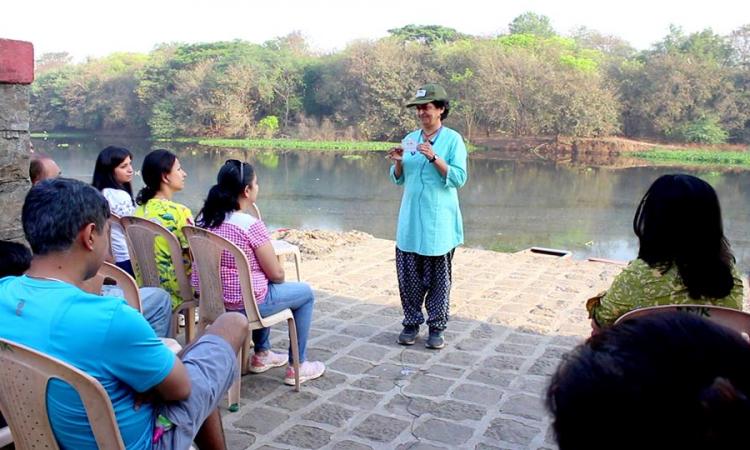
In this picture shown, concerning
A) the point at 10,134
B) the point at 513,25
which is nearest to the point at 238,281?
the point at 10,134

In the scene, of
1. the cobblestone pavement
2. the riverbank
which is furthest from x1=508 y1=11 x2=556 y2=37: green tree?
the cobblestone pavement

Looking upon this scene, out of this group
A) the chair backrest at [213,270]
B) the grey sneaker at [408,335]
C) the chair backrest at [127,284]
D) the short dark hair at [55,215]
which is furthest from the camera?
the grey sneaker at [408,335]

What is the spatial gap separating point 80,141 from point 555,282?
1504 inches

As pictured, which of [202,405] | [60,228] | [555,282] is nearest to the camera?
[60,228]

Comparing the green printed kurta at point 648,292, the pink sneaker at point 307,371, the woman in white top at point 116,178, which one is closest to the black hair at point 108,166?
the woman in white top at point 116,178

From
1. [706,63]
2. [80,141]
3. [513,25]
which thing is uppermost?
[513,25]

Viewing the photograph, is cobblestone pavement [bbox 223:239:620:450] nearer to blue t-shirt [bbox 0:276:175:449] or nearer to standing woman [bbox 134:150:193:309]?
standing woman [bbox 134:150:193:309]

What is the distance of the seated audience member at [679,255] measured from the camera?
7.13ft

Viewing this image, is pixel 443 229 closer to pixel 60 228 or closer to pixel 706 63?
pixel 60 228

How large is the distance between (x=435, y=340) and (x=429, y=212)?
81 centimetres

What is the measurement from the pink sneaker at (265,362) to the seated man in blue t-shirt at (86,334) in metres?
1.53

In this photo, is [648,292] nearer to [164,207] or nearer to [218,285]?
[218,285]

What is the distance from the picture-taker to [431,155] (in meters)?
3.87

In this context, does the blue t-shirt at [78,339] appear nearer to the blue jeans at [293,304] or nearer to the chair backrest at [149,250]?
the blue jeans at [293,304]
